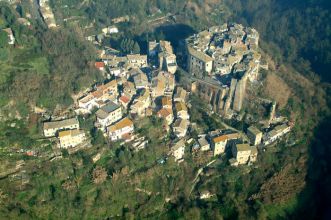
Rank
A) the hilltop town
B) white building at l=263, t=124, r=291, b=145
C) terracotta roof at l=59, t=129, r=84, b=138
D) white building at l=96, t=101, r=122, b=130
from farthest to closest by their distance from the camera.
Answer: white building at l=263, t=124, r=291, b=145 < the hilltop town < white building at l=96, t=101, r=122, b=130 < terracotta roof at l=59, t=129, r=84, b=138

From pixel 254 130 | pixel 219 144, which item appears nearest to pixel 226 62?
pixel 254 130

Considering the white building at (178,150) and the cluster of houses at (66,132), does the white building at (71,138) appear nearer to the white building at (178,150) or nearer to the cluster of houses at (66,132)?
the cluster of houses at (66,132)

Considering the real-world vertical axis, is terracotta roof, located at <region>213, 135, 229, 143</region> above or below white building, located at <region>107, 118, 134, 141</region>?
below

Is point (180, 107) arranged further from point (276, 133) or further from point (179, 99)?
point (276, 133)

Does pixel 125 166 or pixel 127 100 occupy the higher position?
pixel 127 100

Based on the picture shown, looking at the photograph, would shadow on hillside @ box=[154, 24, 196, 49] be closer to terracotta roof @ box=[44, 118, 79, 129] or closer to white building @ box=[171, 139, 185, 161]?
white building @ box=[171, 139, 185, 161]

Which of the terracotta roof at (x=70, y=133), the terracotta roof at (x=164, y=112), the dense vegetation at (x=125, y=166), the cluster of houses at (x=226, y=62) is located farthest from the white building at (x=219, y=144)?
the terracotta roof at (x=70, y=133)

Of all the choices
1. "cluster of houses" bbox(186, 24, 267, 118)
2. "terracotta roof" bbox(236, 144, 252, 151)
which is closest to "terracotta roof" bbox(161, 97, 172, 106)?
"cluster of houses" bbox(186, 24, 267, 118)
